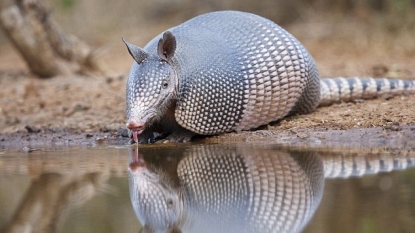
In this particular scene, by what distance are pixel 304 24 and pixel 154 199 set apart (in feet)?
47.7

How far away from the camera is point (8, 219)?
6168mm

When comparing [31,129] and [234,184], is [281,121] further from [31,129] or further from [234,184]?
[234,184]

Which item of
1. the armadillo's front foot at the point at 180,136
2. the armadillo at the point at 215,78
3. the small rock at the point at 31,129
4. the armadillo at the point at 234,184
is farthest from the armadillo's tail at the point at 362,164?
the small rock at the point at 31,129

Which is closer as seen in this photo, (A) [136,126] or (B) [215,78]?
(A) [136,126]

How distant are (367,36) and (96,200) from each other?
13.4 m

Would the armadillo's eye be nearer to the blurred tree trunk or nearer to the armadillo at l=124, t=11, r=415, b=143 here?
the armadillo at l=124, t=11, r=415, b=143

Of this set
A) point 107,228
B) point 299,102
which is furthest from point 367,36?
point 107,228

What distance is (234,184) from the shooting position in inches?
255

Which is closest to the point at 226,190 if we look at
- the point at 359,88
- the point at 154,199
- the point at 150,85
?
the point at 154,199

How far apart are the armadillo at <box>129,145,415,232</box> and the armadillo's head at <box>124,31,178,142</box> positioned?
0.38 metres

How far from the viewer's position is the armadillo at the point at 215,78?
8.69m

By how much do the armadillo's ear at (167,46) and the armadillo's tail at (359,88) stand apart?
2.74 meters

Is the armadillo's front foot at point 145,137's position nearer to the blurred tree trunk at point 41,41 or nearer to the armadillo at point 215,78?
the armadillo at point 215,78

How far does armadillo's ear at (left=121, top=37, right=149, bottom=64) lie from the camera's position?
867cm
